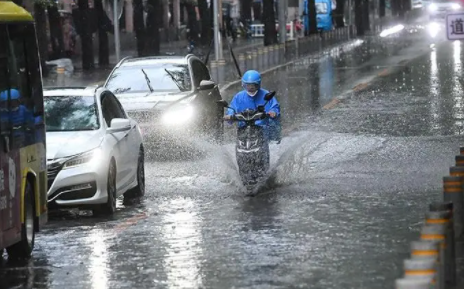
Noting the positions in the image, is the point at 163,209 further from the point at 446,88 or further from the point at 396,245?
the point at 446,88

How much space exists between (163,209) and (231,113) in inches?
75.3

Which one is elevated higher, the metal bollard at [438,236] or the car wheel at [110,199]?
the metal bollard at [438,236]

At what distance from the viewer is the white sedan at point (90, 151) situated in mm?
14680

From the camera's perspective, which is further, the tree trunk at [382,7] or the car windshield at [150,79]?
the tree trunk at [382,7]

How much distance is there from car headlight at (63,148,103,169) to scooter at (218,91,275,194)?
2136 mm

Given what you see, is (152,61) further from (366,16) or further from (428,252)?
(366,16)

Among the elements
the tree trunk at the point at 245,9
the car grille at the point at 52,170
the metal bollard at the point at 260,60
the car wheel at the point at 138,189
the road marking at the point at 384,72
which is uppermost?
the car grille at the point at 52,170

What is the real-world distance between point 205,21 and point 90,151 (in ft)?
184

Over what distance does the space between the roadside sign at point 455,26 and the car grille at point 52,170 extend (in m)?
7.66

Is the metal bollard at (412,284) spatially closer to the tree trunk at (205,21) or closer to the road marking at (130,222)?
the road marking at (130,222)

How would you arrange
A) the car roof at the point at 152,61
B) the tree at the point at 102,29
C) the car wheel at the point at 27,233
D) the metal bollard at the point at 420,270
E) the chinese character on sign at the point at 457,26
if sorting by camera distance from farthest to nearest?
the tree at the point at 102,29, the car roof at the point at 152,61, the chinese character on sign at the point at 457,26, the car wheel at the point at 27,233, the metal bollard at the point at 420,270

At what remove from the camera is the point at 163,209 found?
1555cm

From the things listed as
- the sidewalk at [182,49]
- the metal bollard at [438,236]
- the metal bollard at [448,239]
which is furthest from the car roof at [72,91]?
the sidewalk at [182,49]

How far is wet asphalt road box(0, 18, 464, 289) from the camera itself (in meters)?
10.9
